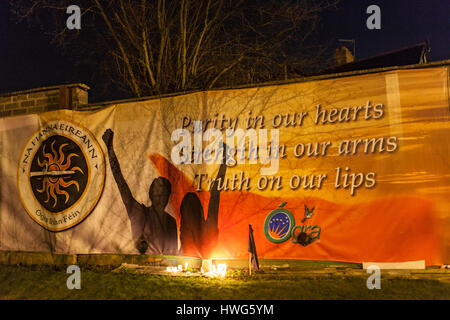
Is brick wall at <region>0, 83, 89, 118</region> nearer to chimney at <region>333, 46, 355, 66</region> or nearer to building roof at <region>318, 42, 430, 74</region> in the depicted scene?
building roof at <region>318, 42, 430, 74</region>

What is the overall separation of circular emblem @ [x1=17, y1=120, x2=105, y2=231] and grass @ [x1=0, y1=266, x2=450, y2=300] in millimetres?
1250

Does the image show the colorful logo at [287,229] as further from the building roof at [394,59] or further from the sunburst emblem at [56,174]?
the building roof at [394,59]

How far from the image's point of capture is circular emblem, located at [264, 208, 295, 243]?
227 inches

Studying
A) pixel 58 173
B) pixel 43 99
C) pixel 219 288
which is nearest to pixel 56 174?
pixel 58 173

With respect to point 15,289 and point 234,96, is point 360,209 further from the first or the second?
point 15,289

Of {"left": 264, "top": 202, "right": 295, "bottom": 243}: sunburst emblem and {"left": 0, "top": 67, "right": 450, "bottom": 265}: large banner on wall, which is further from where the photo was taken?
{"left": 264, "top": 202, "right": 295, "bottom": 243}: sunburst emblem

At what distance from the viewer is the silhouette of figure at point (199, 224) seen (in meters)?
6.17

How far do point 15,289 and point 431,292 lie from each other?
20.2 ft

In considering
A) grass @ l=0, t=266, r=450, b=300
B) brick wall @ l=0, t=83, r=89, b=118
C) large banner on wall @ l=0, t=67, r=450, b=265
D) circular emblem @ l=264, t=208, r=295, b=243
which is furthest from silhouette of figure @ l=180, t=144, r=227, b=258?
brick wall @ l=0, t=83, r=89, b=118

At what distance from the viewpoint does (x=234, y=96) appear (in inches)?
248

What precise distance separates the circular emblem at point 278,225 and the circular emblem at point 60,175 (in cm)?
317

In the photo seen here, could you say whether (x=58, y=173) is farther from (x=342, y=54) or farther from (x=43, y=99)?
(x=342, y=54)

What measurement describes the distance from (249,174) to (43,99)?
5.03 metres

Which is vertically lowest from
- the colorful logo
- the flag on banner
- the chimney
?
the flag on banner
